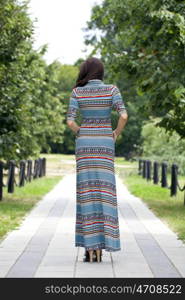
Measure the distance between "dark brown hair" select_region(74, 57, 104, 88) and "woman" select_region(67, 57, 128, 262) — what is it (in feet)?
0.04

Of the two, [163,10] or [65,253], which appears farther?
[163,10]

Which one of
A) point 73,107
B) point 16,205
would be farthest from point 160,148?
point 73,107

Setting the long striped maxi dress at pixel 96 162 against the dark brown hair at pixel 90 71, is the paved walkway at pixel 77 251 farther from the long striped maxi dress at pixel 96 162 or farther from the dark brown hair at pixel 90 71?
the dark brown hair at pixel 90 71

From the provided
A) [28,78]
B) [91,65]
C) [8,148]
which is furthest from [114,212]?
[28,78]

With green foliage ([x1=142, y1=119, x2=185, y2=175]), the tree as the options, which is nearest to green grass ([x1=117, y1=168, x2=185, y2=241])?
the tree

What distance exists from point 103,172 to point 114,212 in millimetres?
461

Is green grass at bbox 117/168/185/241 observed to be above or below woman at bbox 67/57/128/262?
below

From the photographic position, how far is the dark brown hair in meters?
8.86

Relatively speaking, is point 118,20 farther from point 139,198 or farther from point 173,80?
point 139,198

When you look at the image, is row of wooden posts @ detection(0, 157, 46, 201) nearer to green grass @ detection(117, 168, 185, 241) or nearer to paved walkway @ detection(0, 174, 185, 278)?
green grass @ detection(117, 168, 185, 241)

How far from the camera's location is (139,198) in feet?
66.6

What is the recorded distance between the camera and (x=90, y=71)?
8.88m

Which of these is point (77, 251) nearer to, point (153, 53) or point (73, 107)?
point (73, 107)

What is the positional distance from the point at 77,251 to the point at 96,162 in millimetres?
1437
